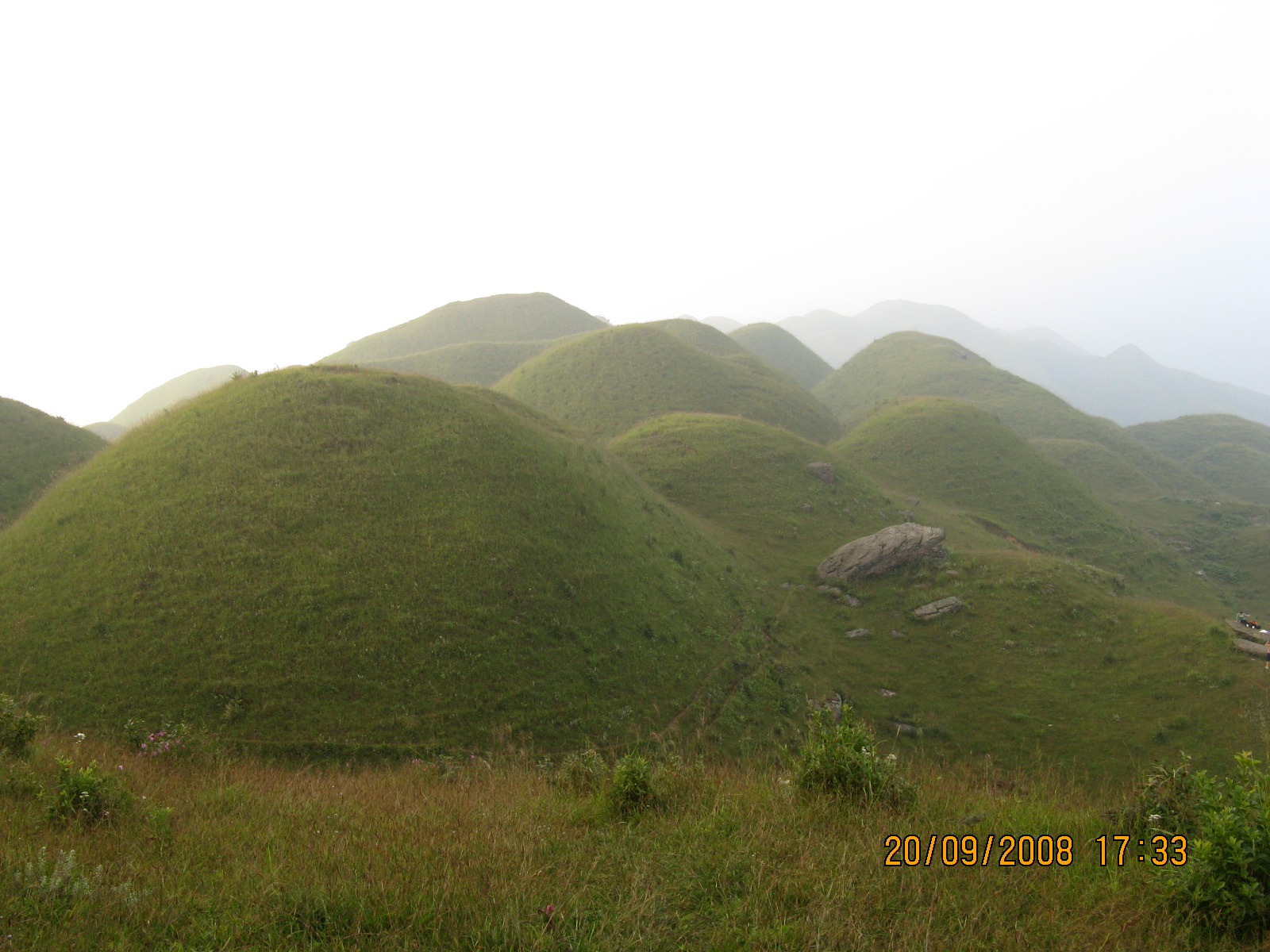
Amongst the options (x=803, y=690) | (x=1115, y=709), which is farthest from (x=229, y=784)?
(x=1115, y=709)

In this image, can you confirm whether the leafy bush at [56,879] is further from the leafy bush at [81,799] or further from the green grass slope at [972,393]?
the green grass slope at [972,393]

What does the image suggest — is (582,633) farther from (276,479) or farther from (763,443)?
(763,443)

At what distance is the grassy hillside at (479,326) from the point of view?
306ft

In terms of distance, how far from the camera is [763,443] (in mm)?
44375

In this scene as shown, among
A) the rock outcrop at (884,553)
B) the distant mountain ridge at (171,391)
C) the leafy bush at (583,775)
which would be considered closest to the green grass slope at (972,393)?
the rock outcrop at (884,553)

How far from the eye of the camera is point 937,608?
25312 millimetres

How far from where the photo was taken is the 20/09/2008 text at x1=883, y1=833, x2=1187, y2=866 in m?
5.05

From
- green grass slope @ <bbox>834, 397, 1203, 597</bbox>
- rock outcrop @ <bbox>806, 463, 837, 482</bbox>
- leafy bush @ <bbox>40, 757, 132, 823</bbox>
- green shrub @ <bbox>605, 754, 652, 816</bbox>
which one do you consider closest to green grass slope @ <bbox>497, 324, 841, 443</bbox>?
green grass slope @ <bbox>834, 397, 1203, 597</bbox>

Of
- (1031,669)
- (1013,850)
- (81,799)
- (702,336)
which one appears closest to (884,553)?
(1031,669)

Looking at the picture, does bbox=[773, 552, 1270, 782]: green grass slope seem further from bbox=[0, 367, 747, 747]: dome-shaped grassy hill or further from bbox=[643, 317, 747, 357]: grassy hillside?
bbox=[643, 317, 747, 357]: grassy hillside

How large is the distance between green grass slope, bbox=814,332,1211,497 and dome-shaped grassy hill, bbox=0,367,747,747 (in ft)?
192

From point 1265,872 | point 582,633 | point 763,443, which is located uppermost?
point 763,443

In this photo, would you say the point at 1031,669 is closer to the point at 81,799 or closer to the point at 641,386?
the point at 81,799

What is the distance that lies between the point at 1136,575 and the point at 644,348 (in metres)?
50.2
